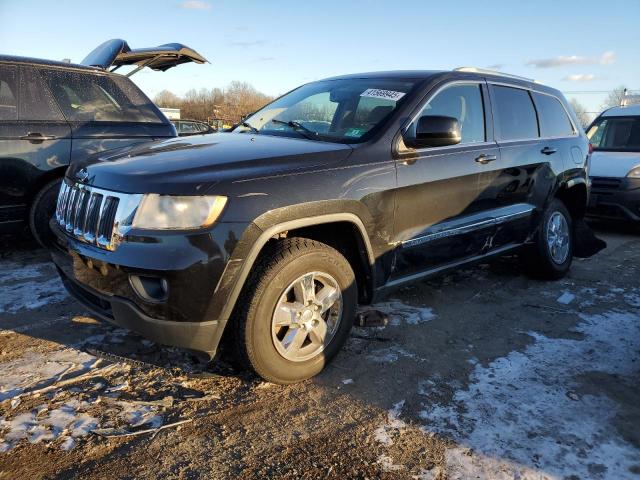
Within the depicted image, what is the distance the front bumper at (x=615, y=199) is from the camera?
24.0ft

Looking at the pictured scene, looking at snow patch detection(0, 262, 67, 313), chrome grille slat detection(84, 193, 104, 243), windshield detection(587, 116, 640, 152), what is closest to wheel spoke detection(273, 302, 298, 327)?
chrome grille slat detection(84, 193, 104, 243)

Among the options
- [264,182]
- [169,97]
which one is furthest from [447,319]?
[169,97]

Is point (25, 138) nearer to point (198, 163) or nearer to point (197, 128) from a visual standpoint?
point (198, 163)

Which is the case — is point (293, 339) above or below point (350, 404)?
above

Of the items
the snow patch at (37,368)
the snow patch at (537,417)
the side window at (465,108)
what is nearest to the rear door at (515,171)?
the side window at (465,108)

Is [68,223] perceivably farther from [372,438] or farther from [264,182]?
[372,438]

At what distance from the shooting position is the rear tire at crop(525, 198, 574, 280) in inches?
190

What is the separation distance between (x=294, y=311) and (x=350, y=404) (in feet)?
1.91

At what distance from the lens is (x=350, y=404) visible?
9.14 feet

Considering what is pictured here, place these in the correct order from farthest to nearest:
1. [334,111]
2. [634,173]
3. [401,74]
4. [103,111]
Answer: [634,173], [103,111], [401,74], [334,111]

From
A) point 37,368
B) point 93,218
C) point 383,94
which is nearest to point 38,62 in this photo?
point 93,218

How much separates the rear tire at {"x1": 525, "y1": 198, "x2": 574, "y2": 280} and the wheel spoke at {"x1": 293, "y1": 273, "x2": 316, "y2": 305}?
9.09ft

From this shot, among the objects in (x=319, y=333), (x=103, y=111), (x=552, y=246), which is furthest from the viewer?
(x=103, y=111)

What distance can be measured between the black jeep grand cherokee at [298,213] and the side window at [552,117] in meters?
0.64
